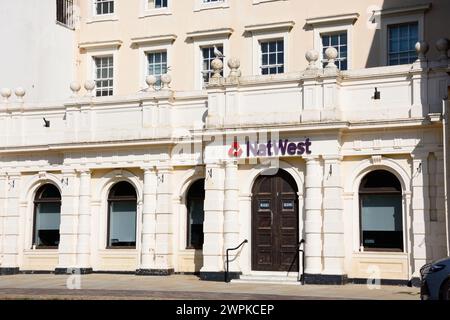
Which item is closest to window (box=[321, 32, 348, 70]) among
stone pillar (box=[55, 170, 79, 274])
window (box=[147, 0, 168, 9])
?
window (box=[147, 0, 168, 9])

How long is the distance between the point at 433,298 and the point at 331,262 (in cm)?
819

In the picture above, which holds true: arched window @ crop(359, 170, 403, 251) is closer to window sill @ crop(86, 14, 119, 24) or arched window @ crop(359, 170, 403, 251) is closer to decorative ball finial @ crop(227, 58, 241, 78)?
decorative ball finial @ crop(227, 58, 241, 78)

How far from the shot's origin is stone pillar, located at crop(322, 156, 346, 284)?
913 inches

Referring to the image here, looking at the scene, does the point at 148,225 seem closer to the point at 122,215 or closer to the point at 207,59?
the point at 122,215

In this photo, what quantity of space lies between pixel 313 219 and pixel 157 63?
10.8 m

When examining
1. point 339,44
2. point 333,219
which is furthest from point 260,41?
point 333,219

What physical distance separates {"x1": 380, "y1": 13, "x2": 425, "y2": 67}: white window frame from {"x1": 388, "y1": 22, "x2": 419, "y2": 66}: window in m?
0.14

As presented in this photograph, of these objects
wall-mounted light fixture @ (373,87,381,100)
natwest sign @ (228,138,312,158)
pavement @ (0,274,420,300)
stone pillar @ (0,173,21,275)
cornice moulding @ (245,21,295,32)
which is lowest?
pavement @ (0,274,420,300)

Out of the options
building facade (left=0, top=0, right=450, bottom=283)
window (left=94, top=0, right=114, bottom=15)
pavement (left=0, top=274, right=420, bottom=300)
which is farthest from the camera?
window (left=94, top=0, right=114, bottom=15)

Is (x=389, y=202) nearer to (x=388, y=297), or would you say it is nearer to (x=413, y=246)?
(x=413, y=246)

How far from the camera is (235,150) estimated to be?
977 inches

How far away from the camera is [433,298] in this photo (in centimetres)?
1511

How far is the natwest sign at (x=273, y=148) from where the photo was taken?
24.0m
